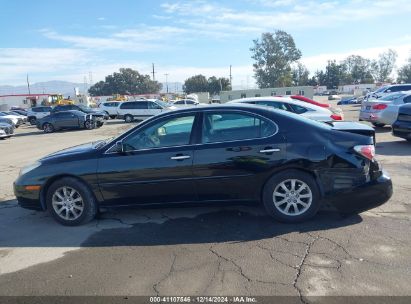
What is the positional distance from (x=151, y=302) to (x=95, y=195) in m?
2.30

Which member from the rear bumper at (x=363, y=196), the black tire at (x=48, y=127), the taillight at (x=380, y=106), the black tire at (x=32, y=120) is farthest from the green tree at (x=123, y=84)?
the rear bumper at (x=363, y=196)

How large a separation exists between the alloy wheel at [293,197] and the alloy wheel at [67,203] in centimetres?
264

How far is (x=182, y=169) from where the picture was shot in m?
5.04

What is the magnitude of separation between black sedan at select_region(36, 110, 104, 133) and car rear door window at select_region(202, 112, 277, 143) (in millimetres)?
22406

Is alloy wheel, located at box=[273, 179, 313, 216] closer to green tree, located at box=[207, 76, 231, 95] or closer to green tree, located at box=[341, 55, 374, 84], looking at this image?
green tree, located at box=[207, 76, 231, 95]

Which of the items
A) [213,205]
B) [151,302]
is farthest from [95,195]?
[151,302]

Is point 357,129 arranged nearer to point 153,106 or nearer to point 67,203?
point 67,203

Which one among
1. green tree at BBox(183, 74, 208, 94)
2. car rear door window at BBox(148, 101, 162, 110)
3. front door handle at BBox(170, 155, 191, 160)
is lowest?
car rear door window at BBox(148, 101, 162, 110)

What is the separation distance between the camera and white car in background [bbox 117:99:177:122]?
104 feet

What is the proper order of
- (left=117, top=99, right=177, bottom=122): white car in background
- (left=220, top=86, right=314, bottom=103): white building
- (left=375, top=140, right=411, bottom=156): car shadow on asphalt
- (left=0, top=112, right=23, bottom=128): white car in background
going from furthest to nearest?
(left=220, top=86, right=314, bottom=103): white building → (left=0, top=112, right=23, bottom=128): white car in background → (left=117, top=99, right=177, bottom=122): white car in background → (left=375, top=140, right=411, bottom=156): car shadow on asphalt

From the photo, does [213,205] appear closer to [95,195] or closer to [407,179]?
[95,195]

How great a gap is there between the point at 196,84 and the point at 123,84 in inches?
1249

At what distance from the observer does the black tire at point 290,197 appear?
4.88m

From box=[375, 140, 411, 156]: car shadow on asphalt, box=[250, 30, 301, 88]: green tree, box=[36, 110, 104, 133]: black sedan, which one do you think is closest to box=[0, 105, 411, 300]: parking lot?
box=[375, 140, 411, 156]: car shadow on asphalt
